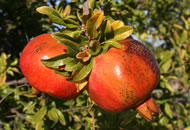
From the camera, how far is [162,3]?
5.35ft

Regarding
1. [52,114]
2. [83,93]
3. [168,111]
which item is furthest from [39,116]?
[168,111]

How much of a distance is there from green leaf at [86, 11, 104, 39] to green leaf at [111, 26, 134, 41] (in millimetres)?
65

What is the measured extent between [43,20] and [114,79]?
1.08 metres

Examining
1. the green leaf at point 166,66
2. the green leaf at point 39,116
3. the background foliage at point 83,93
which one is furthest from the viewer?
the green leaf at point 166,66

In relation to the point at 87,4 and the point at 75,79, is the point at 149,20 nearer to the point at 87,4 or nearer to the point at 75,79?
the point at 87,4

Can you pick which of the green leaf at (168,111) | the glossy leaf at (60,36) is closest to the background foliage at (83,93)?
the green leaf at (168,111)

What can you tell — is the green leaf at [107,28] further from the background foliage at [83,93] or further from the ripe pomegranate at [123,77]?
the background foliage at [83,93]

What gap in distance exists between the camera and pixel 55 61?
545 mm

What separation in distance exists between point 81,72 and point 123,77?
120 millimetres

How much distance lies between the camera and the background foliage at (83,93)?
1.07 metres

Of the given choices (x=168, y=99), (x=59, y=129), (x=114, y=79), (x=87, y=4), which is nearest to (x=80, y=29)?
(x=87, y=4)

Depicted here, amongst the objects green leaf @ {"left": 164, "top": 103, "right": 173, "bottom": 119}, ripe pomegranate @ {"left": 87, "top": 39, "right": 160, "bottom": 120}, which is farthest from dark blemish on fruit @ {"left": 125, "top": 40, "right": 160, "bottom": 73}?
green leaf @ {"left": 164, "top": 103, "right": 173, "bottom": 119}

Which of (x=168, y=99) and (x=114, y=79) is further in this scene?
(x=168, y=99)

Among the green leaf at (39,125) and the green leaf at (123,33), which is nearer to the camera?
the green leaf at (123,33)
